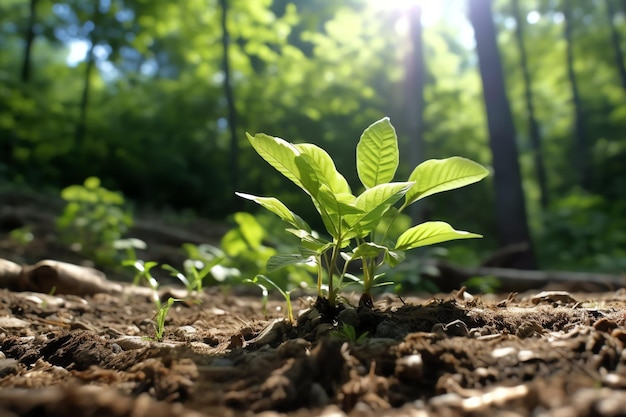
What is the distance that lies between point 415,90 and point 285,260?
5.06 meters

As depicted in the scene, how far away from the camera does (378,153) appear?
61.9 inches

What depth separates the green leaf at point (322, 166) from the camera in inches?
59.3

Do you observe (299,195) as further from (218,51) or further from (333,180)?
(333,180)

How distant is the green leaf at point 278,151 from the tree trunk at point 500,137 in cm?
486

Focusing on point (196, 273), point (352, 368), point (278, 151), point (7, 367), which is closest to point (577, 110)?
point (196, 273)

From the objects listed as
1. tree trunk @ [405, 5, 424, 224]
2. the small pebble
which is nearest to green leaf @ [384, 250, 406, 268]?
the small pebble

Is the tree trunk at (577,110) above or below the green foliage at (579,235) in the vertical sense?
above

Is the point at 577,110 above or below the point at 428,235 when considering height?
above

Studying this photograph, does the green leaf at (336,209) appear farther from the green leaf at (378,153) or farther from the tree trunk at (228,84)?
the tree trunk at (228,84)

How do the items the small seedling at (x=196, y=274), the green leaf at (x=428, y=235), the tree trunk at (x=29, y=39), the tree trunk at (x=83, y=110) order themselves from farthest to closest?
the tree trunk at (x=29, y=39)
the tree trunk at (x=83, y=110)
the small seedling at (x=196, y=274)
the green leaf at (x=428, y=235)

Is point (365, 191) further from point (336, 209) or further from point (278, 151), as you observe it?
point (278, 151)

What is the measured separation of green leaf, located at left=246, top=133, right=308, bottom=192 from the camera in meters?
1.41

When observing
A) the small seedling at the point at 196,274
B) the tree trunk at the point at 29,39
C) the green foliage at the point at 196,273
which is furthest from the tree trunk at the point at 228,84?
the small seedling at the point at 196,274

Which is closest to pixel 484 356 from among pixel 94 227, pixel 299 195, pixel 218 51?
pixel 94 227
